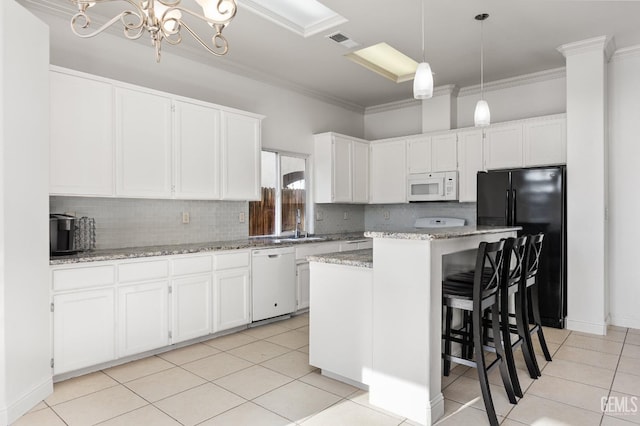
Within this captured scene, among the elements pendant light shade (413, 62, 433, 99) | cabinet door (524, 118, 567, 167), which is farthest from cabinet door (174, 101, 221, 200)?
cabinet door (524, 118, 567, 167)

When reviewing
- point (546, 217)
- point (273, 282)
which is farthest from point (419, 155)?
point (273, 282)

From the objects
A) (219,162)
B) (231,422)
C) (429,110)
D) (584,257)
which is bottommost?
(231,422)

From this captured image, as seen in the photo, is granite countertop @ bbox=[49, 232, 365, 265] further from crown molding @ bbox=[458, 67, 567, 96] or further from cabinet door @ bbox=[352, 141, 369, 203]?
crown molding @ bbox=[458, 67, 567, 96]

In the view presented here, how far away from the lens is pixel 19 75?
8.02 feet

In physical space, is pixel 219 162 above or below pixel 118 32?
below

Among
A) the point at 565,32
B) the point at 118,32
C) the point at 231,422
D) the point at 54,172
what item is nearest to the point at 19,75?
the point at 54,172

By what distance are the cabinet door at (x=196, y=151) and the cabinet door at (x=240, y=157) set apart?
0.10m

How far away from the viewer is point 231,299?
154 inches

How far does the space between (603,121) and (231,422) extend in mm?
4259

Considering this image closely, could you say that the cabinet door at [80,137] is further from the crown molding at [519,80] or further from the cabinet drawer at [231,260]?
the crown molding at [519,80]

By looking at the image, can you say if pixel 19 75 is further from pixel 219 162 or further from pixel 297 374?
pixel 297 374

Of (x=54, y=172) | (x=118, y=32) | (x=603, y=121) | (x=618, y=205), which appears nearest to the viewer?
(x=54, y=172)

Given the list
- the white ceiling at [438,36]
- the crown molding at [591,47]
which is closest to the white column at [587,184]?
the crown molding at [591,47]

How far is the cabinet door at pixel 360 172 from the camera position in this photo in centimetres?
590
